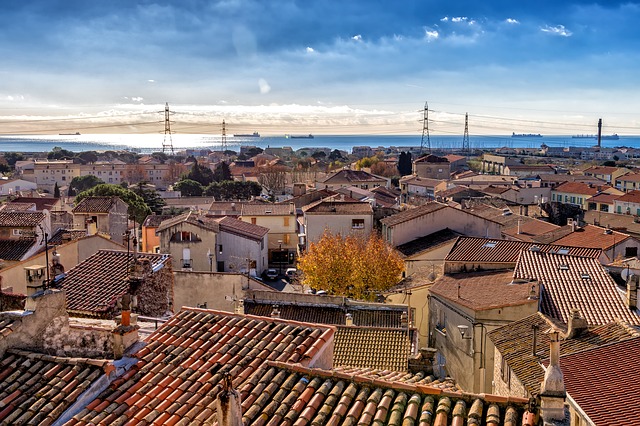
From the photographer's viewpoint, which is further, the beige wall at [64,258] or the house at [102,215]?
the house at [102,215]

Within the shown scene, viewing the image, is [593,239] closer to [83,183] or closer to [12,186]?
[12,186]

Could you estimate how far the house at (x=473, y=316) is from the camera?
16172 millimetres

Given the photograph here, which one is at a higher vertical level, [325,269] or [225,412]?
[225,412]

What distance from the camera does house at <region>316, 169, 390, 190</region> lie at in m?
65.7

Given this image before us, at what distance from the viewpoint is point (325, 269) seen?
2853 cm

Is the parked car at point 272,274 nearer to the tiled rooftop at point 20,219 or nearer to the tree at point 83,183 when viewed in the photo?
the tiled rooftop at point 20,219

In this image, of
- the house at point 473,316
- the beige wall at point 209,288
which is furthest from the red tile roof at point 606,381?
the beige wall at point 209,288

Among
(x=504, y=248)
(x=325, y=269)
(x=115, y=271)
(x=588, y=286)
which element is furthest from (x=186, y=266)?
(x=588, y=286)

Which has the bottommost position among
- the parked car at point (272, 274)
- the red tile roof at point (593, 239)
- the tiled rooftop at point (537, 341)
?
the parked car at point (272, 274)

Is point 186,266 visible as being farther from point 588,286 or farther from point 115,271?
point 588,286

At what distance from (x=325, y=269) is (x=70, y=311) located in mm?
16890

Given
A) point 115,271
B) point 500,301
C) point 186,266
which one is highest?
point 115,271

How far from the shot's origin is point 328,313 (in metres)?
19.9

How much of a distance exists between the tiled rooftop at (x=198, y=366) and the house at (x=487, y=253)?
15.1 m
